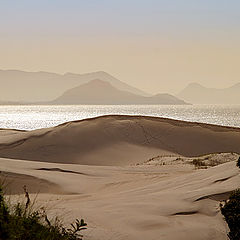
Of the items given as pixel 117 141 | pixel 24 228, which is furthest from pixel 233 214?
pixel 117 141

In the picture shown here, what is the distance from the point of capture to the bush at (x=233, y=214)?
5680 millimetres

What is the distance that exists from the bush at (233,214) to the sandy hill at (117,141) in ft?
43.5

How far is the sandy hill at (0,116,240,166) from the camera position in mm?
20812

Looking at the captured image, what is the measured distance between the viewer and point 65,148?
71.1 feet

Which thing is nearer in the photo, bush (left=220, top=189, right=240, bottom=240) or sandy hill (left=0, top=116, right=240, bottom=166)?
bush (left=220, top=189, right=240, bottom=240)

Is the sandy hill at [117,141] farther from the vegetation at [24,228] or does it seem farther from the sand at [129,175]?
the vegetation at [24,228]

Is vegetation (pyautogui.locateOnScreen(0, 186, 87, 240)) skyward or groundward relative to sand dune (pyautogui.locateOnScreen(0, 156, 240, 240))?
skyward

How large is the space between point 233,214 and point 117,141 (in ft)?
55.0

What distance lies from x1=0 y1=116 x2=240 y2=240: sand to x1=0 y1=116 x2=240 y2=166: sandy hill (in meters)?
0.05

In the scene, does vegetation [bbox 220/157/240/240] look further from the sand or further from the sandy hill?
the sandy hill

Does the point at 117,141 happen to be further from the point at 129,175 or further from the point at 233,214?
the point at 233,214

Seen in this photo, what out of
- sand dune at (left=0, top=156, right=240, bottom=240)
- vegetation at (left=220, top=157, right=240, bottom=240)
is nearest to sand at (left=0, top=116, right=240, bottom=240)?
sand dune at (left=0, top=156, right=240, bottom=240)

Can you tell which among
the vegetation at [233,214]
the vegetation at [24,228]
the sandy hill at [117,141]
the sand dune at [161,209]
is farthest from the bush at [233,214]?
the sandy hill at [117,141]

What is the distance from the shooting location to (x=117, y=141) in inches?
890
